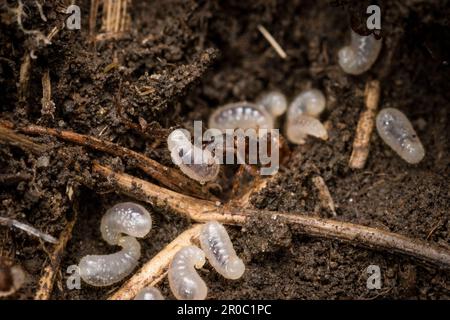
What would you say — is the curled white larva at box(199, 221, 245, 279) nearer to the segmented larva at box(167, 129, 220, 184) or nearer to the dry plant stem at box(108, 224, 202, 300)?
the dry plant stem at box(108, 224, 202, 300)

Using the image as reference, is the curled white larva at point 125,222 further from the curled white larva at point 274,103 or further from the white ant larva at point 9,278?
the curled white larva at point 274,103

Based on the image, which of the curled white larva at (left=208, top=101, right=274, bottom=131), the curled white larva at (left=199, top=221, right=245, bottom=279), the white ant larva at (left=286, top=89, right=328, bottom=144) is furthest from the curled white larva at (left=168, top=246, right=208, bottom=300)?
the white ant larva at (left=286, top=89, right=328, bottom=144)

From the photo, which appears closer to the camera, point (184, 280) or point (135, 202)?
point (184, 280)

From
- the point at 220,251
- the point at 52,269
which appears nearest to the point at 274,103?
the point at 220,251

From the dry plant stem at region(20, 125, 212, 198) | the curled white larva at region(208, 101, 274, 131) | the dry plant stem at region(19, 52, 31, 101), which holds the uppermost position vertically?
the dry plant stem at region(19, 52, 31, 101)

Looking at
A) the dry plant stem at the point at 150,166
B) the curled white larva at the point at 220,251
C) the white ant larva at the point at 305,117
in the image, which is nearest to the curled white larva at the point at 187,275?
the curled white larva at the point at 220,251

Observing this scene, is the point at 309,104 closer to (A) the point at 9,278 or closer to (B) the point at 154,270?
(B) the point at 154,270
